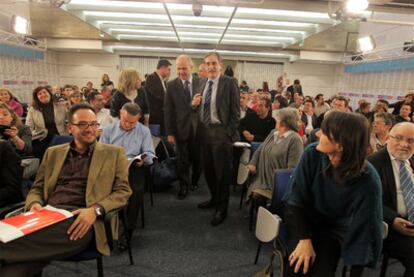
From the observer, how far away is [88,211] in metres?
1.52

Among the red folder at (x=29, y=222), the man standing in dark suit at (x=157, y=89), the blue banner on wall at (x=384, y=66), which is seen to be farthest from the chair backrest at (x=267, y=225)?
the blue banner on wall at (x=384, y=66)

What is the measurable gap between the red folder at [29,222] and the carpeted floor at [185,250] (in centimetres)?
75

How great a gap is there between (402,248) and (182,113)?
2.30 m

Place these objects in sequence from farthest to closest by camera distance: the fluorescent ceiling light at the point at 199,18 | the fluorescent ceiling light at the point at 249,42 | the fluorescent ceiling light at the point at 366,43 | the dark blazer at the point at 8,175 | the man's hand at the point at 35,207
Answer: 1. the fluorescent ceiling light at the point at 249,42
2. the fluorescent ceiling light at the point at 366,43
3. the fluorescent ceiling light at the point at 199,18
4. the dark blazer at the point at 8,175
5. the man's hand at the point at 35,207

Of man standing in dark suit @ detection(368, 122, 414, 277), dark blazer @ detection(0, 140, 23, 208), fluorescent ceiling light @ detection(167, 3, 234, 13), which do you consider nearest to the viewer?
man standing in dark suit @ detection(368, 122, 414, 277)

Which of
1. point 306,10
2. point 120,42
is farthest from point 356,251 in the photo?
point 120,42

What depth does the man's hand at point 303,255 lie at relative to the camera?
4.43 feet

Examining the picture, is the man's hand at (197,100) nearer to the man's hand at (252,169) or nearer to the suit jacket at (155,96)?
the man's hand at (252,169)

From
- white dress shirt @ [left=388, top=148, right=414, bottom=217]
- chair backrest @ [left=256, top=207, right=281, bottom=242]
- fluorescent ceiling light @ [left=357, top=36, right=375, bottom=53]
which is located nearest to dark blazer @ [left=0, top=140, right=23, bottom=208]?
chair backrest @ [left=256, top=207, right=281, bottom=242]

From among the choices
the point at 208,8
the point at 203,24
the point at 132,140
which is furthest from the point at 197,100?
the point at 203,24

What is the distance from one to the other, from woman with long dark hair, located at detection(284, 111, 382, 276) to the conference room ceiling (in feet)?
10.7

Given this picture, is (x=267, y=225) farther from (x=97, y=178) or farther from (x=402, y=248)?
(x=97, y=178)

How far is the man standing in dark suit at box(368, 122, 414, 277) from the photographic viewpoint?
163 cm

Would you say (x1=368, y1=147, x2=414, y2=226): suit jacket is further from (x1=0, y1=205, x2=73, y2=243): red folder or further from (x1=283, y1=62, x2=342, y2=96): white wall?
(x1=283, y1=62, x2=342, y2=96): white wall
